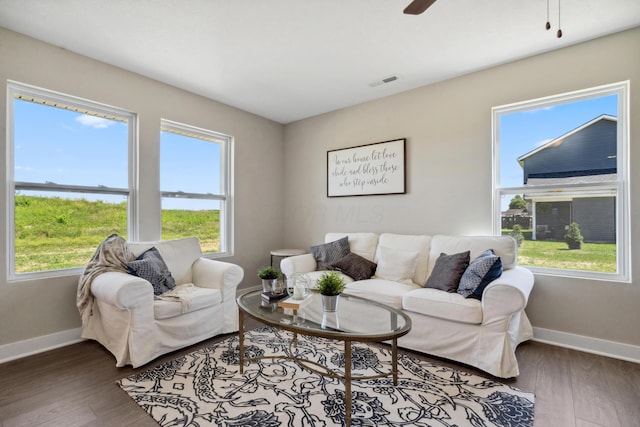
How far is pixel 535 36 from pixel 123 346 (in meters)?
4.06

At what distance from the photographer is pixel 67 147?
9.52 ft

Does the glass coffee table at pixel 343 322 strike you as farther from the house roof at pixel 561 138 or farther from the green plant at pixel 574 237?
the house roof at pixel 561 138

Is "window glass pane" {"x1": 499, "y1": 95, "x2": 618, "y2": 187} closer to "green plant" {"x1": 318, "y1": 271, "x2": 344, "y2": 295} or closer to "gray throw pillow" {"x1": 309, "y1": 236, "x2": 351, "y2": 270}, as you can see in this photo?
"gray throw pillow" {"x1": 309, "y1": 236, "x2": 351, "y2": 270}

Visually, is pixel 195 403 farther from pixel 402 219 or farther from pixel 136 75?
pixel 136 75

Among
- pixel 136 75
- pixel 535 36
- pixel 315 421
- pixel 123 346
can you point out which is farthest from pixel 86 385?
pixel 535 36

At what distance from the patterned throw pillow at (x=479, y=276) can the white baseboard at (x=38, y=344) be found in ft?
11.1

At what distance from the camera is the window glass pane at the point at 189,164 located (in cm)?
361

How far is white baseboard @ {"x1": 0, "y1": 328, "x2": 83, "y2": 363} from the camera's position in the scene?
2.47m

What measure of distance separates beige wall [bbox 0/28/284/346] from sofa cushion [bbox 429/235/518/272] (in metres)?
2.47

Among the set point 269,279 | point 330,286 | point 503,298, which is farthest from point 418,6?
point 269,279

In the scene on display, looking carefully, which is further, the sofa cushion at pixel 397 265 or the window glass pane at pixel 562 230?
the sofa cushion at pixel 397 265

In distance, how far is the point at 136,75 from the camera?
127 inches

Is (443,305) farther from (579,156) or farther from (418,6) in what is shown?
(418,6)

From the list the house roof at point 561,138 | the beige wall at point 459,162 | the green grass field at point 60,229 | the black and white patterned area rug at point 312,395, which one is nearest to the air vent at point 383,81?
the beige wall at point 459,162
